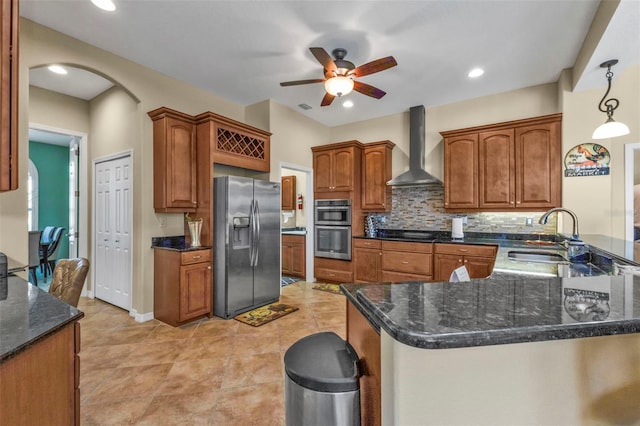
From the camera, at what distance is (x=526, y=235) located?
13.0 feet

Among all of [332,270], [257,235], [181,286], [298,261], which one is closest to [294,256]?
[298,261]

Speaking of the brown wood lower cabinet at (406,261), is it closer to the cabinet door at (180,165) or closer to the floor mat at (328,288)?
the floor mat at (328,288)

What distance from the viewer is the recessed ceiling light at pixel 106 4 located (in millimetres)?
2301

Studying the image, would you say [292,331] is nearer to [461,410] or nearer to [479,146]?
[461,410]

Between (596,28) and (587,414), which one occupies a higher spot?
(596,28)

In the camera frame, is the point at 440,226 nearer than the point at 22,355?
No

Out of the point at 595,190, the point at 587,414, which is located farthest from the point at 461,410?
the point at 595,190

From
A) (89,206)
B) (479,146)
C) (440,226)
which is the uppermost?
(479,146)

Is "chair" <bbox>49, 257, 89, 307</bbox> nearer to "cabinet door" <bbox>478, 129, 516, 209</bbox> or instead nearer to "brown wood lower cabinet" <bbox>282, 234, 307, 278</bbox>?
"brown wood lower cabinet" <bbox>282, 234, 307, 278</bbox>

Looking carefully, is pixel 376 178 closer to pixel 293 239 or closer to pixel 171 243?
pixel 293 239

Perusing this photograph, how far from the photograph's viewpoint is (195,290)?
3242 millimetres

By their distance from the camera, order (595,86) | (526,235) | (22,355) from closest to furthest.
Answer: (22,355) < (595,86) < (526,235)

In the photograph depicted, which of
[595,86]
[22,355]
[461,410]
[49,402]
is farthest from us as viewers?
[595,86]

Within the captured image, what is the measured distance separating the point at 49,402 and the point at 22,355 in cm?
28
